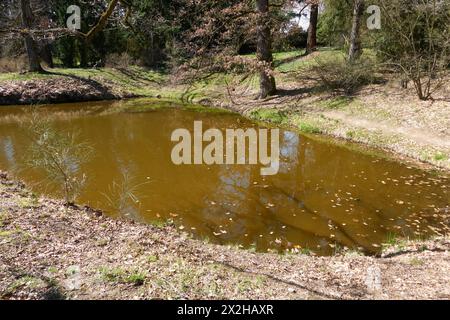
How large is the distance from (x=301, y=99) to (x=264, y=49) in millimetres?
2967

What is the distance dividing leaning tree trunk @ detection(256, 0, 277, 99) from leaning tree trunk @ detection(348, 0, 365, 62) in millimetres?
3720

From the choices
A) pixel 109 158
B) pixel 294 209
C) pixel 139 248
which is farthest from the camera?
pixel 109 158

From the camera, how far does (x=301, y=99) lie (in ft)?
59.5

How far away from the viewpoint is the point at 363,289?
4.96m

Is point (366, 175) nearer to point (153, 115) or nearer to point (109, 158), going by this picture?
point (109, 158)

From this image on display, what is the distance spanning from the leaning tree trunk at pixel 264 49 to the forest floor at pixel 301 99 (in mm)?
606

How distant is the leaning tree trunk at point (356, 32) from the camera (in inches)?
685

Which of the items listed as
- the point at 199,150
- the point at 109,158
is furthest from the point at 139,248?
the point at 199,150

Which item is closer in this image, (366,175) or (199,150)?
(366,175)

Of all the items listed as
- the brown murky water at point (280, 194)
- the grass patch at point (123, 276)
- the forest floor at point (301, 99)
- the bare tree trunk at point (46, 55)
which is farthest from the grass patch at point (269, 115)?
the bare tree trunk at point (46, 55)

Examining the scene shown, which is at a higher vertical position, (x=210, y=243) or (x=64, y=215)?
(x=64, y=215)

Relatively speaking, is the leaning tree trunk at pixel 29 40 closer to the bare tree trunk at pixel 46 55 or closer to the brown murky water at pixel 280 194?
the bare tree trunk at pixel 46 55

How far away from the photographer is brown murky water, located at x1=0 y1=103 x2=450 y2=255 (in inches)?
296
